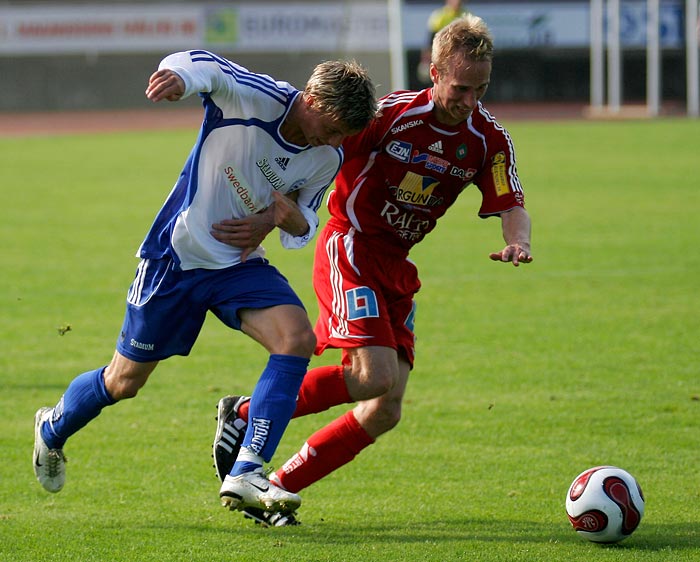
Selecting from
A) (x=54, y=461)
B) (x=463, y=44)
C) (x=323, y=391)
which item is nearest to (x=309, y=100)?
(x=463, y=44)

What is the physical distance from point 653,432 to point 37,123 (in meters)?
31.0

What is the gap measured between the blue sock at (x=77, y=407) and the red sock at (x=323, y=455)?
32.4 inches

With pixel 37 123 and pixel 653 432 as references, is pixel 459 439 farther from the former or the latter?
pixel 37 123

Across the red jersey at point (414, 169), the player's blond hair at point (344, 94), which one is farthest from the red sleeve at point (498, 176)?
the player's blond hair at point (344, 94)

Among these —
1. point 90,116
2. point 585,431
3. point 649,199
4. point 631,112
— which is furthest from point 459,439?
point 90,116

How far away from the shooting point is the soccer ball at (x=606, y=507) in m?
4.52

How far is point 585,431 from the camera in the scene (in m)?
6.21

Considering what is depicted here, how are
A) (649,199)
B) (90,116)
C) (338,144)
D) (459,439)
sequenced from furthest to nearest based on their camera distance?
1. (90,116)
2. (649,199)
3. (459,439)
4. (338,144)

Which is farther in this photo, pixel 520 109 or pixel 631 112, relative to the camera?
pixel 520 109

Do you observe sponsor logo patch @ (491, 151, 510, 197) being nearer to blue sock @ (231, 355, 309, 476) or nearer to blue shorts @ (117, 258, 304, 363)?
blue shorts @ (117, 258, 304, 363)

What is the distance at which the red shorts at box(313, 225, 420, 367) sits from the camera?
504 centimetres

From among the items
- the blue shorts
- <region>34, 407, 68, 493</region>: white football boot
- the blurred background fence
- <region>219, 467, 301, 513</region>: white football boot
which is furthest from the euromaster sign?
<region>219, 467, 301, 513</region>: white football boot

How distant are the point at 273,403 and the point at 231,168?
922mm

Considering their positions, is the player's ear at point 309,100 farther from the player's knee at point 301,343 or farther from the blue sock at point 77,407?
the blue sock at point 77,407
